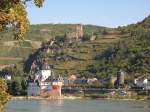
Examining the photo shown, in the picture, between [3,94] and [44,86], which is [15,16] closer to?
[3,94]

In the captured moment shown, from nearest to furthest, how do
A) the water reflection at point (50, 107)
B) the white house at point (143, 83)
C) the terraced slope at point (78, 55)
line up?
1. the water reflection at point (50, 107)
2. the white house at point (143, 83)
3. the terraced slope at point (78, 55)

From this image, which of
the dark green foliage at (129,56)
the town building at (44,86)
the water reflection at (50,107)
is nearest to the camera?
the water reflection at (50,107)

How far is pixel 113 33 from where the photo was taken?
145 metres

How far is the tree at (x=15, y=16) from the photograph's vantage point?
852 cm

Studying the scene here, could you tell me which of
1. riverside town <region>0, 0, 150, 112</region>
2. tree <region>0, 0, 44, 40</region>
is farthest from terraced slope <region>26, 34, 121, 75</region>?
tree <region>0, 0, 44, 40</region>

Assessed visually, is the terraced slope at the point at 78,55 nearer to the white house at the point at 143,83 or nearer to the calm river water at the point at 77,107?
the white house at the point at 143,83

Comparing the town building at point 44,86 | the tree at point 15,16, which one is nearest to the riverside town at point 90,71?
the town building at point 44,86

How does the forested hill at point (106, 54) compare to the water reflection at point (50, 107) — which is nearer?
the water reflection at point (50, 107)

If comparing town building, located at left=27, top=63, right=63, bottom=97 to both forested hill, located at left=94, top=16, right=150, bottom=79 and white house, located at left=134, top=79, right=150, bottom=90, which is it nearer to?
white house, located at left=134, top=79, right=150, bottom=90

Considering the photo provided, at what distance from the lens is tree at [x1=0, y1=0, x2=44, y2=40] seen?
8516 millimetres

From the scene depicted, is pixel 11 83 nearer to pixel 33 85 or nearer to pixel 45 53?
pixel 33 85

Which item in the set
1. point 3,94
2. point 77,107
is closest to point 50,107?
point 77,107

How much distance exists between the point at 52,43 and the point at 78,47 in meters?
19.8

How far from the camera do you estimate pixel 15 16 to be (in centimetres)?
855
